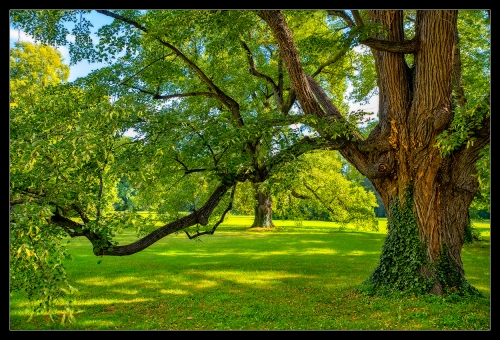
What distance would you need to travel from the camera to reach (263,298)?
934cm

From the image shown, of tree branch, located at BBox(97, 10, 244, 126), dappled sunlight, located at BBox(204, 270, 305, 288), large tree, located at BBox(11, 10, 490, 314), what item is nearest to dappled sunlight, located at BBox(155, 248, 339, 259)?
dappled sunlight, located at BBox(204, 270, 305, 288)

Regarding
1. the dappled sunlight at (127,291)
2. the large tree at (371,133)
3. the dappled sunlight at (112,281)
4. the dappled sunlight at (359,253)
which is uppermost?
the large tree at (371,133)

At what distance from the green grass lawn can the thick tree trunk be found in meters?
0.69

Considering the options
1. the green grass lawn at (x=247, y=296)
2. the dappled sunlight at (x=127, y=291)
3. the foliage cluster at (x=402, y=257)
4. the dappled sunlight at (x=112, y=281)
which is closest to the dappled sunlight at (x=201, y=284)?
the green grass lawn at (x=247, y=296)

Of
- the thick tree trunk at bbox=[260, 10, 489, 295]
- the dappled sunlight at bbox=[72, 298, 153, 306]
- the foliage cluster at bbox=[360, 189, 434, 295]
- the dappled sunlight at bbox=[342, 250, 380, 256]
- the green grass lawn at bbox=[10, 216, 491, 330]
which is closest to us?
the green grass lawn at bbox=[10, 216, 491, 330]

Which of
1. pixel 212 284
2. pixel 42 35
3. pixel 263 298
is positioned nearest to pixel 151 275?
pixel 212 284

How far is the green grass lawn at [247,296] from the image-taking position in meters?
7.09

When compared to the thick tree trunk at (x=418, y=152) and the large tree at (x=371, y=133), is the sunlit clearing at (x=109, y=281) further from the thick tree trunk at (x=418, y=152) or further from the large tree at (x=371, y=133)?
the thick tree trunk at (x=418, y=152)

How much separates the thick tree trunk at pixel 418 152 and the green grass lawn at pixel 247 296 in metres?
0.69

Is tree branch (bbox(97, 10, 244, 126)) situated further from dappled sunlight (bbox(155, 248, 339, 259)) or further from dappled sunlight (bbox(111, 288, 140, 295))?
dappled sunlight (bbox(155, 248, 339, 259))

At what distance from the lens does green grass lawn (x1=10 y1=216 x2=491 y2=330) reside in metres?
7.09

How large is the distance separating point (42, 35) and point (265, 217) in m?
21.3

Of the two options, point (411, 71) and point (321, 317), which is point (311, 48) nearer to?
point (411, 71)

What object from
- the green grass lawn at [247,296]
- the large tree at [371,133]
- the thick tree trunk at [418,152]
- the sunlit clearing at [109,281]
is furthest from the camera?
the sunlit clearing at [109,281]
